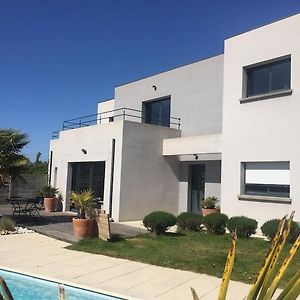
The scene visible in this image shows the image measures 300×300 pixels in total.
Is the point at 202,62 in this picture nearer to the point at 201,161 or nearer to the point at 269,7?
the point at 201,161

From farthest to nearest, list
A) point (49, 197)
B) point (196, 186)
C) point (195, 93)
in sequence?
point (49, 197) < point (195, 93) < point (196, 186)

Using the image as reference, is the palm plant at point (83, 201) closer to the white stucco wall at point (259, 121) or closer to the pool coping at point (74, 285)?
the pool coping at point (74, 285)

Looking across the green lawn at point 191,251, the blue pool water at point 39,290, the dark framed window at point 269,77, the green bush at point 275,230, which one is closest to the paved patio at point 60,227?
the green lawn at point 191,251

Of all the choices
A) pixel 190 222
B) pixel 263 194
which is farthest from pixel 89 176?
pixel 263 194

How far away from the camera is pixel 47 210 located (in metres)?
24.1

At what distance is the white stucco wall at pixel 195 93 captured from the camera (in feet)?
69.6

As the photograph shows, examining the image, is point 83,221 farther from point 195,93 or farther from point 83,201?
point 195,93

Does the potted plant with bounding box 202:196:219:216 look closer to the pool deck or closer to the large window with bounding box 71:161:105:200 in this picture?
the large window with bounding box 71:161:105:200

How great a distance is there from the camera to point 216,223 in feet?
50.3

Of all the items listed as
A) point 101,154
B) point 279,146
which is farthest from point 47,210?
point 279,146

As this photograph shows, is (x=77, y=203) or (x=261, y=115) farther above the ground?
(x=261, y=115)

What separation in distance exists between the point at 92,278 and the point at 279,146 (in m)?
8.93

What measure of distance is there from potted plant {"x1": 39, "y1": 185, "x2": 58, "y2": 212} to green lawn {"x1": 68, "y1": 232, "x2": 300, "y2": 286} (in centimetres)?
1077

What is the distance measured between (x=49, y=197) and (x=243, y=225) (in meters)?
13.6
